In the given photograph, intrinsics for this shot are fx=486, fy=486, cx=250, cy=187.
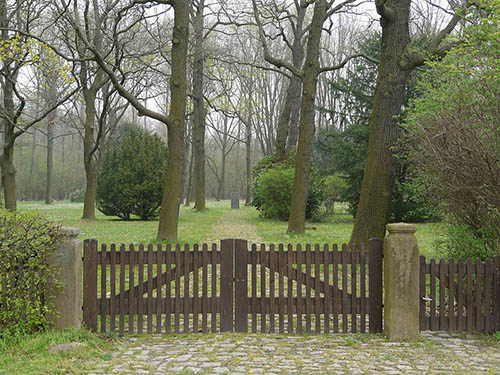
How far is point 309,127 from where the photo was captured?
56.5 feet

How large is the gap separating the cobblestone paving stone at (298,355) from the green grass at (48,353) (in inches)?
7.7

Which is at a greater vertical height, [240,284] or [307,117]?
[307,117]

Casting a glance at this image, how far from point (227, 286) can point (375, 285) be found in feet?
6.29

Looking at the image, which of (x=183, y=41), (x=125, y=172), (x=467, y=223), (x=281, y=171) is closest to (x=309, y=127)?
(x=183, y=41)

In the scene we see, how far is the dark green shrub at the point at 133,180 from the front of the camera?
85.6 feet

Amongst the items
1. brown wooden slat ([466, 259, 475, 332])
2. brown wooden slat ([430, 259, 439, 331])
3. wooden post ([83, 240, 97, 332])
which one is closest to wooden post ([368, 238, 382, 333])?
brown wooden slat ([430, 259, 439, 331])

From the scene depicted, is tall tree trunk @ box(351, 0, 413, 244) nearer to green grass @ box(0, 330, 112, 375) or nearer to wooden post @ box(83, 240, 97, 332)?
wooden post @ box(83, 240, 97, 332)

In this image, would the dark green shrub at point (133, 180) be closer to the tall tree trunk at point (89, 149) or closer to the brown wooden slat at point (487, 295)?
the tall tree trunk at point (89, 149)

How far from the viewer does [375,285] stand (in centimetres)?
630

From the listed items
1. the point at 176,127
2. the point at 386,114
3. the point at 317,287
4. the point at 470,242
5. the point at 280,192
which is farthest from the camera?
the point at 280,192

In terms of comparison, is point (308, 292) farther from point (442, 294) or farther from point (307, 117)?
point (307, 117)

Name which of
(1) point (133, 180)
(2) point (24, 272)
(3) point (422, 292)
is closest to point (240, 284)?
(3) point (422, 292)

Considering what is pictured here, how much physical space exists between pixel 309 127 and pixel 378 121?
6514 mm

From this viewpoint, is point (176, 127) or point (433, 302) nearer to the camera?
point (433, 302)
